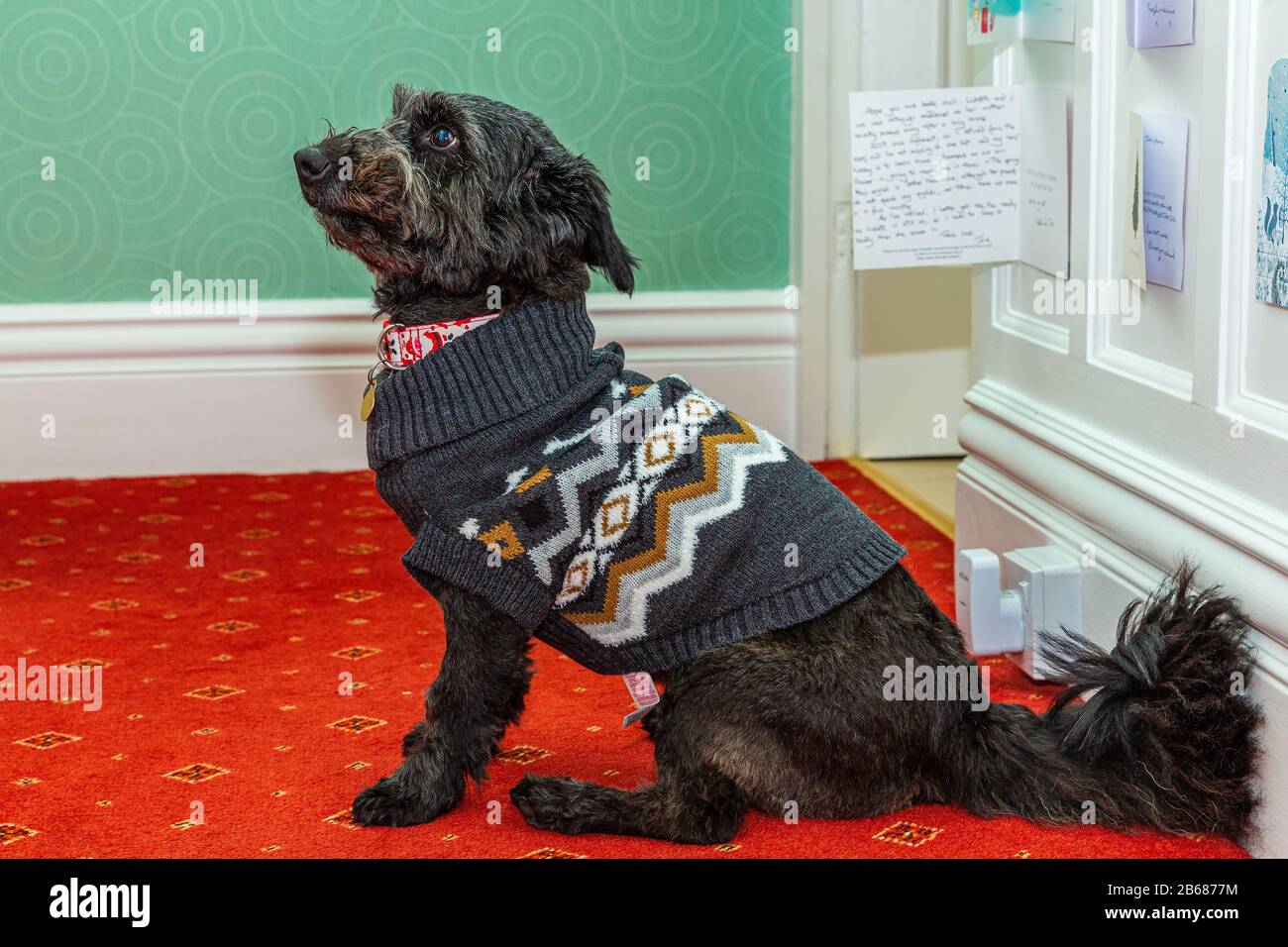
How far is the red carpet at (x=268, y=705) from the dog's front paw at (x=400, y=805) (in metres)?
0.02

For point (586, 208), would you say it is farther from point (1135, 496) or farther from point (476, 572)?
point (1135, 496)

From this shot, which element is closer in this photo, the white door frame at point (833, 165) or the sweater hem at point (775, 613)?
the sweater hem at point (775, 613)

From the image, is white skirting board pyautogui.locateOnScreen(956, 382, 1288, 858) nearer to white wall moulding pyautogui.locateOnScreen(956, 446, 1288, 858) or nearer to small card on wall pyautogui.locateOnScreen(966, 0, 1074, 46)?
white wall moulding pyautogui.locateOnScreen(956, 446, 1288, 858)

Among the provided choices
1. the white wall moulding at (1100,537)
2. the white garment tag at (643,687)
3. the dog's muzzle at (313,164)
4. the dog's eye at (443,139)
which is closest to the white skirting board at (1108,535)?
the white wall moulding at (1100,537)

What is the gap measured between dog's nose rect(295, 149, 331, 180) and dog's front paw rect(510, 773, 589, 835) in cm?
77

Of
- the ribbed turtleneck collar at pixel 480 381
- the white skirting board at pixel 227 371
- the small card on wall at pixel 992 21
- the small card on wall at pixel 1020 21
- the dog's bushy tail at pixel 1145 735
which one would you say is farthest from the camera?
the white skirting board at pixel 227 371

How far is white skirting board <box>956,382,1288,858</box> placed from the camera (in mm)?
1590

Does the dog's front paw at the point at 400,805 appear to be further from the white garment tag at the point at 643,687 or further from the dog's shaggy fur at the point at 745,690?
the white garment tag at the point at 643,687

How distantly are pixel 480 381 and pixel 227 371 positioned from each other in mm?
2130

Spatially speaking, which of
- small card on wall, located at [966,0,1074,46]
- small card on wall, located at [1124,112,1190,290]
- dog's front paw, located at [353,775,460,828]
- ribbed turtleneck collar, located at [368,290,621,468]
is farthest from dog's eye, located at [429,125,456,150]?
small card on wall, located at [966,0,1074,46]

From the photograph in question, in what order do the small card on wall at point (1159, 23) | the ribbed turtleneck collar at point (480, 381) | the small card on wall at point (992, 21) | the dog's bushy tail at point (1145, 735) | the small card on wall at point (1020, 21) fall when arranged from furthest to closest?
the small card on wall at point (992, 21), the small card on wall at point (1020, 21), the small card on wall at point (1159, 23), the ribbed turtleneck collar at point (480, 381), the dog's bushy tail at point (1145, 735)

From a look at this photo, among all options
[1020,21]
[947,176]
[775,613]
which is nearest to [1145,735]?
[775,613]

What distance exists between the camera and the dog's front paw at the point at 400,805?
1.70m
